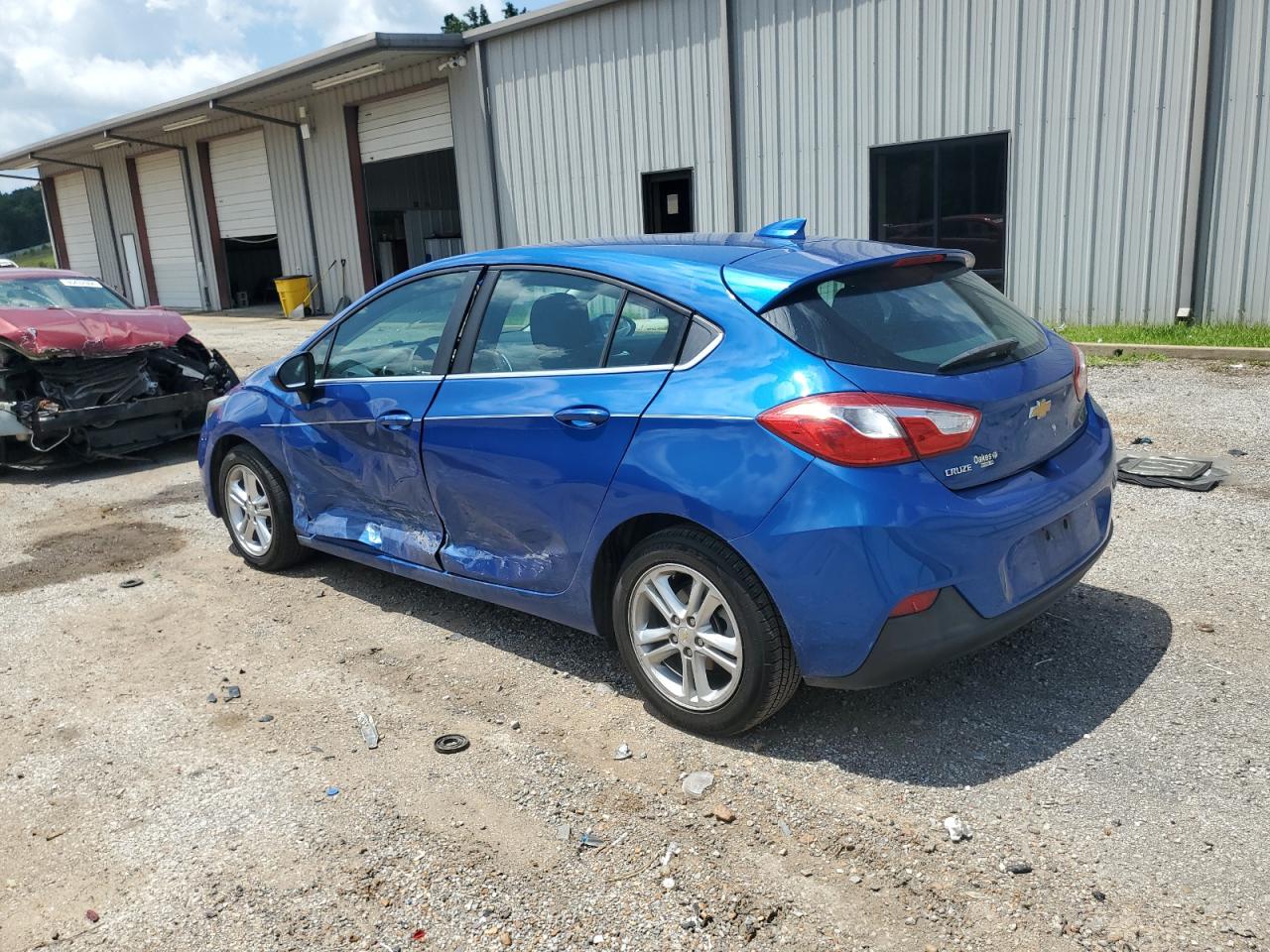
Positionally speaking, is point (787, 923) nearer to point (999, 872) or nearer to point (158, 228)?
point (999, 872)

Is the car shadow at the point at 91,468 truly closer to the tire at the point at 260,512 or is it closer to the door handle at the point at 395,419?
the tire at the point at 260,512

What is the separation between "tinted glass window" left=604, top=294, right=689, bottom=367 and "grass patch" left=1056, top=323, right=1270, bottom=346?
8557mm

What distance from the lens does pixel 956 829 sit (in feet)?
9.89

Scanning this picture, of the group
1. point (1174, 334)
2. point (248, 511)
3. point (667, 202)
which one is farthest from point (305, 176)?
point (248, 511)

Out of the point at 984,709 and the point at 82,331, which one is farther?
the point at 82,331

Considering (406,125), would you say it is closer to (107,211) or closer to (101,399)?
(101,399)

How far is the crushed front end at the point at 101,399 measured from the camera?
8.30 meters

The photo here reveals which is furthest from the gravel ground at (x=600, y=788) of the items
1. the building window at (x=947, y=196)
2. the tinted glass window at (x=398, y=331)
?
the building window at (x=947, y=196)

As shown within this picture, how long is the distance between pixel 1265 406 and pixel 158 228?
93.0 feet

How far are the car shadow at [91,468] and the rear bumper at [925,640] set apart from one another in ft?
24.8

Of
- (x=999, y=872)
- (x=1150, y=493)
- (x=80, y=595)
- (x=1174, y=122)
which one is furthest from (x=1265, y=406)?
(x=80, y=595)

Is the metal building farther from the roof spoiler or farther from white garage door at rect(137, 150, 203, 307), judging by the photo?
the roof spoiler

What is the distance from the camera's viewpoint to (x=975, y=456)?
10.7 ft

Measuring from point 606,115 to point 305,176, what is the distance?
964 centimetres
